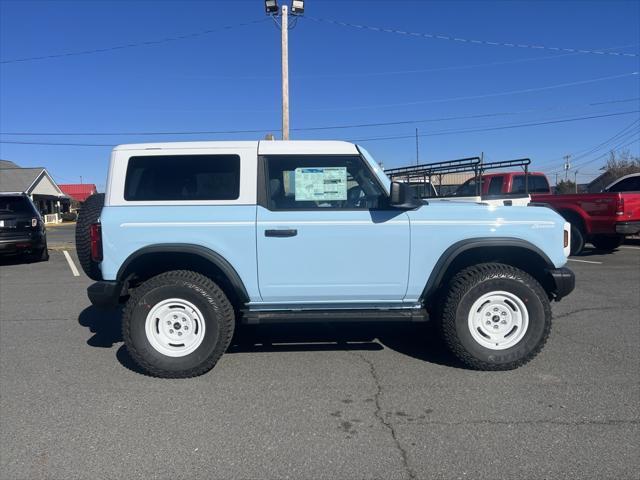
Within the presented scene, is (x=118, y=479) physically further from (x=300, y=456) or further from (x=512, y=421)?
(x=512, y=421)

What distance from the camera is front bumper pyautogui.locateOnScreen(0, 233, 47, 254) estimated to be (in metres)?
11.1

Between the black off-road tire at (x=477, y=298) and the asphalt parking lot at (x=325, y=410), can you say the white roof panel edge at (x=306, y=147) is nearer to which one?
the black off-road tire at (x=477, y=298)

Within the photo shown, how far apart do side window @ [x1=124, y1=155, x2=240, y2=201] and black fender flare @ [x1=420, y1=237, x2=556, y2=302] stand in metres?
1.89

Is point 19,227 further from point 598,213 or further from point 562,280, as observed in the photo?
point 598,213

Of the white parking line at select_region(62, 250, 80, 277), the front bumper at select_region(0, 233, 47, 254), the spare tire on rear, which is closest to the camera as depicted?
the spare tire on rear

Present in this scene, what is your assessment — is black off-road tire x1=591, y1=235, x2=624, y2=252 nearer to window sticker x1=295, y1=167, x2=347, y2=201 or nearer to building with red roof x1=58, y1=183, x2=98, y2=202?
window sticker x1=295, y1=167, x2=347, y2=201

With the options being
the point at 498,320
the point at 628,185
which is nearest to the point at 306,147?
the point at 498,320

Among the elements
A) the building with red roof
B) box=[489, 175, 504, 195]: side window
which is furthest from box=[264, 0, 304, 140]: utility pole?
the building with red roof

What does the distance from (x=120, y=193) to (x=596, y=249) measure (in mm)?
12790

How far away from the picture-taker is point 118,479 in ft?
9.21

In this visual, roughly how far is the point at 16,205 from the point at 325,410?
35.6 ft

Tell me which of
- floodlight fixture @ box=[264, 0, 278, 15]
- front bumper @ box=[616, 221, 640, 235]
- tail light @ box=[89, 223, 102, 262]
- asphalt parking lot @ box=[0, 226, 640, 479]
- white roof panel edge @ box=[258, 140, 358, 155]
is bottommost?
asphalt parking lot @ box=[0, 226, 640, 479]

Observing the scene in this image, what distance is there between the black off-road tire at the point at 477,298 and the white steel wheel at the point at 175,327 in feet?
7.10

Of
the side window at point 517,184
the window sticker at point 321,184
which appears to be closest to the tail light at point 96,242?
the window sticker at point 321,184
